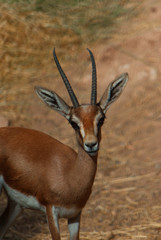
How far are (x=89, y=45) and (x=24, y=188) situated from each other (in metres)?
6.97

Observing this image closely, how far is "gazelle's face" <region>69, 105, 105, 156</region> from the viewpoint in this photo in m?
5.00

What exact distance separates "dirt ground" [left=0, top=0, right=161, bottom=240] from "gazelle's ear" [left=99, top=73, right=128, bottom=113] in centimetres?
208

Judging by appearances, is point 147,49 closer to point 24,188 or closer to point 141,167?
point 141,167

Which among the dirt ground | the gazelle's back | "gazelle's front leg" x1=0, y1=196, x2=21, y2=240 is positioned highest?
the gazelle's back

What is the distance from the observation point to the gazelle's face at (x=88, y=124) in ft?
16.4

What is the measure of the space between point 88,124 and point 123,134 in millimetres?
4774

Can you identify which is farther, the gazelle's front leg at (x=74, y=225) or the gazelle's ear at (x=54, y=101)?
the gazelle's front leg at (x=74, y=225)

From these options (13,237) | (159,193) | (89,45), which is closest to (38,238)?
(13,237)

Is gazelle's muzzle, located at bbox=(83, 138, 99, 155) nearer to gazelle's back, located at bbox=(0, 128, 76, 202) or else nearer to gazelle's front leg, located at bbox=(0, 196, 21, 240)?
gazelle's back, located at bbox=(0, 128, 76, 202)

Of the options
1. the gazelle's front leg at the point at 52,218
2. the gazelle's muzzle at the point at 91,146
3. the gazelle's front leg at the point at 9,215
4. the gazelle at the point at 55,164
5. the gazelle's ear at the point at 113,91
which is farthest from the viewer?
the gazelle's front leg at the point at 9,215

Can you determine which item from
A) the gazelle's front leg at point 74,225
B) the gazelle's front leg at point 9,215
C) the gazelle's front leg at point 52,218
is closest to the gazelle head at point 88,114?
the gazelle's front leg at point 52,218

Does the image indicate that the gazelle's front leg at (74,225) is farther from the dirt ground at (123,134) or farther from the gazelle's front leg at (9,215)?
the dirt ground at (123,134)

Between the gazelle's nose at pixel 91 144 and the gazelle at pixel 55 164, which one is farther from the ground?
the gazelle's nose at pixel 91 144

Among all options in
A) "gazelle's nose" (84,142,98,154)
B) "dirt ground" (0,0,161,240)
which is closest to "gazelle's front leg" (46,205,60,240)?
"gazelle's nose" (84,142,98,154)
